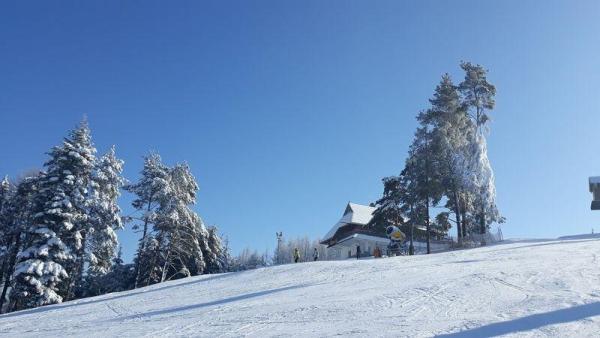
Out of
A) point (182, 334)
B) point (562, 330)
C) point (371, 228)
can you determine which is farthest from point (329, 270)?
point (371, 228)

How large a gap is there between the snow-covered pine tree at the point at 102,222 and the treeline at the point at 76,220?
0.06 meters

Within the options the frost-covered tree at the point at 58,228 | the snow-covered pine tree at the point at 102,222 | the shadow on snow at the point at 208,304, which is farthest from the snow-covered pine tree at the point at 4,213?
the shadow on snow at the point at 208,304

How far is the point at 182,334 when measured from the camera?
12297 mm

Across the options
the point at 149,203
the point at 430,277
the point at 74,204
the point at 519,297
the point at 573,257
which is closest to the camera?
the point at 519,297

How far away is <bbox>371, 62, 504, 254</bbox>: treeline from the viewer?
3975 centimetres

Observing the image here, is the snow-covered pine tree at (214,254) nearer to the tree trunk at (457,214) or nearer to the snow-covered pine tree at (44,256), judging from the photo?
the snow-covered pine tree at (44,256)

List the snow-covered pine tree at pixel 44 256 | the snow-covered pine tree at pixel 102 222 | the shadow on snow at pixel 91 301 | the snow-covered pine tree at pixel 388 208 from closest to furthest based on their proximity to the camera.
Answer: the shadow on snow at pixel 91 301, the snow-covered pine tree at pixel 44 256, the snow-covered pine tree at pixel 102 222, the snow-covered pine tree at pixel 388 208

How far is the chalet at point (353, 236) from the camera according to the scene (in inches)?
2100

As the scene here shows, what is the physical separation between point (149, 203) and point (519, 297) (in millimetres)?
29888

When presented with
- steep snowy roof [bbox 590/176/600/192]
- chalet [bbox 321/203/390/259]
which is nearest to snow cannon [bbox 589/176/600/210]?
steep snowy roof [bbox 590/176/600/192]

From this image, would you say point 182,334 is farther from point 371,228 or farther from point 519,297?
point 371,228

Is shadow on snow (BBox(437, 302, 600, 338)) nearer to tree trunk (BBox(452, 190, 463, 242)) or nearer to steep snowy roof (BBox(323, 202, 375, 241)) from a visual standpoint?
tree trunk (BBox(452, 190, 463, 242))

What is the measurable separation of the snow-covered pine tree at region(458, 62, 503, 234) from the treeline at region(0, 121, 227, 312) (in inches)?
870

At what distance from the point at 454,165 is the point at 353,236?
1680 cm
